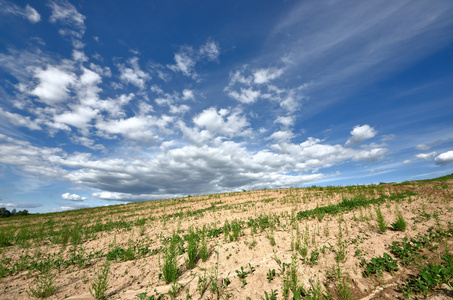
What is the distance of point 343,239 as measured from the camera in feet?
21.3

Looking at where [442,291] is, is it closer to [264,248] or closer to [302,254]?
[302,254]

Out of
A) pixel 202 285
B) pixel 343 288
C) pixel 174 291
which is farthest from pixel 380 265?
pixel 174 291

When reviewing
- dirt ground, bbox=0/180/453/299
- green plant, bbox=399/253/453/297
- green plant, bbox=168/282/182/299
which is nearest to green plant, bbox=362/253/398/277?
dirt ground, bbox=0/180/453/299

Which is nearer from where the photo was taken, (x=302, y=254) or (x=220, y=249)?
(x=302, y=254)

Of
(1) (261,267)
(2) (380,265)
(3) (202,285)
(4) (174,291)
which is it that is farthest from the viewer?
(1) (261,267)

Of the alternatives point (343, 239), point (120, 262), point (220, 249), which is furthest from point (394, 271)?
point (120, 262)

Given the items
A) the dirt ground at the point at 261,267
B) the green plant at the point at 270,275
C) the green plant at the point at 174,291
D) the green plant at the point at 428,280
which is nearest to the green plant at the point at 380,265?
the dirt ground at the point at 261,267

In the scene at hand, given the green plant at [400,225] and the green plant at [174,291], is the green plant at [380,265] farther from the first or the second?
the green plant at [174,291]

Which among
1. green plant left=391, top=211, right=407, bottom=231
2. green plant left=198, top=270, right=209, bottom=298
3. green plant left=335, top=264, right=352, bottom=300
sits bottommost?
green plant left=335, top=264, right=352, bottom=300

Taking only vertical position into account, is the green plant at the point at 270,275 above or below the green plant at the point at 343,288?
above

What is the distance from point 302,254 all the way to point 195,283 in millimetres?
3090

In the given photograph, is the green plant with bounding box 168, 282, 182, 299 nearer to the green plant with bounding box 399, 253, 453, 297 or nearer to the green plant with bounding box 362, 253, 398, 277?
Answer: the green plant with bounding box 362, 253, 398, 277

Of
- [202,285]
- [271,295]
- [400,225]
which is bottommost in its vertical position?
[271,295]

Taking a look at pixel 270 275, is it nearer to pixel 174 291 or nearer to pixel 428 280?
pixel 174 291
